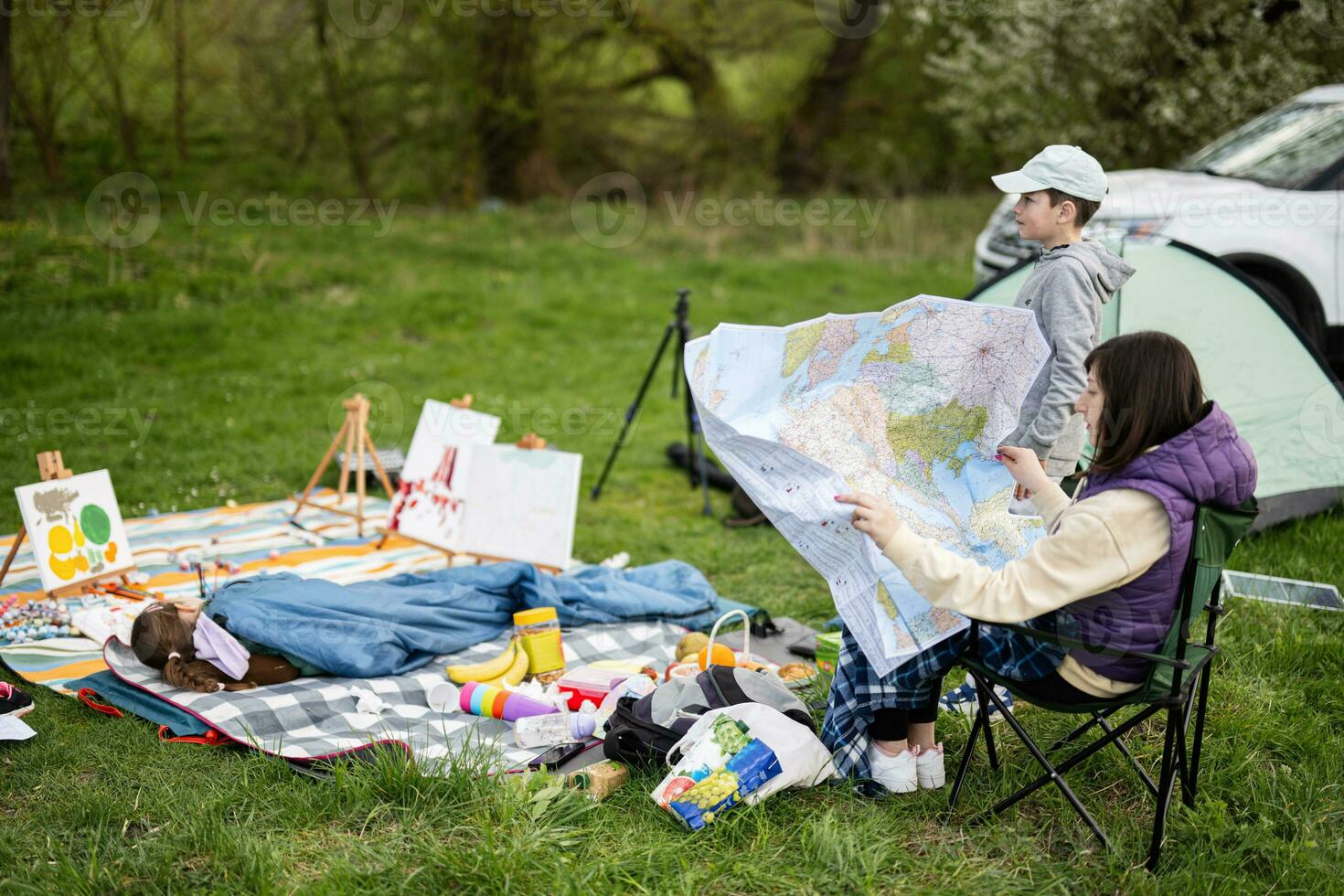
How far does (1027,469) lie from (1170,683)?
61 cm

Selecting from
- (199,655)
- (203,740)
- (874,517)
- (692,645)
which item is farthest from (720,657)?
(199,655)

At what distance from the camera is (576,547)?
217 inches

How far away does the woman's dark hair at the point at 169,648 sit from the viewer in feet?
11.7

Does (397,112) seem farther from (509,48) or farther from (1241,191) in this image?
(1241,191)

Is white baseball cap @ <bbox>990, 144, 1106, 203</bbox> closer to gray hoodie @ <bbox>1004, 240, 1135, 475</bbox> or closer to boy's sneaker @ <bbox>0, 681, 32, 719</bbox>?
gray hoodie @ <bbox>1004, 240, 1135, 475</bbox>

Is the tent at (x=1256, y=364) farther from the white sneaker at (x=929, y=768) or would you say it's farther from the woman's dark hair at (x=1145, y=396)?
the white sneaker at (x=929, y=768)

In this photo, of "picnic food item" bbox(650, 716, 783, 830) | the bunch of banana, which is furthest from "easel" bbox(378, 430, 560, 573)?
"picnic food item" bbox(650, 716, 783, 830)

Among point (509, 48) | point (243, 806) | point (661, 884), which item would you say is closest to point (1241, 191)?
point (661, 884)

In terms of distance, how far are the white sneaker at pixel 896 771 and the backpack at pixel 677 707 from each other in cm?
21

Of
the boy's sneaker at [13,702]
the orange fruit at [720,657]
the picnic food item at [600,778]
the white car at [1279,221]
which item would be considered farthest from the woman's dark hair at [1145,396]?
the white car at [1279,221]

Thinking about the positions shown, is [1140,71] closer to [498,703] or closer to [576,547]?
[576,547]

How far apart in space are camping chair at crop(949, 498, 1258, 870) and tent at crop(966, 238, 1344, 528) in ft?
8.03

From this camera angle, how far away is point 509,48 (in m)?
13.1

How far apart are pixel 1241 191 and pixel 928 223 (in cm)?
677
